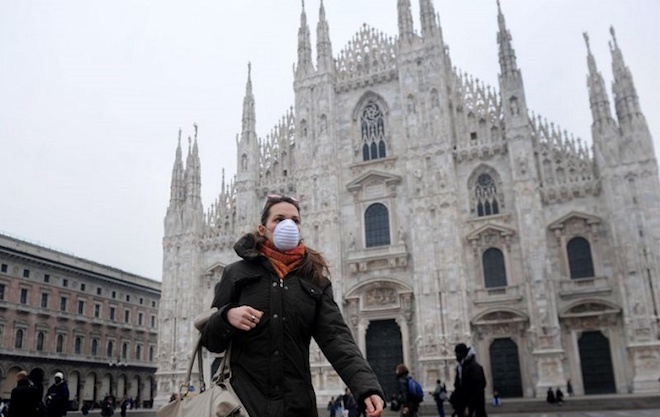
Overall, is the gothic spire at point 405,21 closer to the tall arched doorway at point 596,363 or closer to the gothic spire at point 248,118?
the gothic spire at point 248,118

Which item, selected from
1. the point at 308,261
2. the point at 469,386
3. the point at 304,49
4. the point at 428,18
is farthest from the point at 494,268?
the point at 308,261

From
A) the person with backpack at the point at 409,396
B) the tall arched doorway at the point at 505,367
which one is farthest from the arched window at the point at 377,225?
the person with backpack at the point at 409,396

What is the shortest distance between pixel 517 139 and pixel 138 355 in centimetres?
3765

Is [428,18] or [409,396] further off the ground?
[428,18]

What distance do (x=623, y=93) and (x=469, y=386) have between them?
21.7 metres

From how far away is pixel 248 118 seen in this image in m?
33.3

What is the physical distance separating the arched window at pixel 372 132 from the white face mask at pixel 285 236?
27.1m

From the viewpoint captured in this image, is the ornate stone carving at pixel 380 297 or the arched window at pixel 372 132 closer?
the ornate stone carving at pixel 380 297

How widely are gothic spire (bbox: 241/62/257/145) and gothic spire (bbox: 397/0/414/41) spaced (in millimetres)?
9283

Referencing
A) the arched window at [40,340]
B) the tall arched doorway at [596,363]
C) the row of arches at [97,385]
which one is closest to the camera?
the tall arched doorway at [596,363]

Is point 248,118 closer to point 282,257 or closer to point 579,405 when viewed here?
point 579,405

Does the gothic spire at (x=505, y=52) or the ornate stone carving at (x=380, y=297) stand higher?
the gothic spire at (x=505, y=52)

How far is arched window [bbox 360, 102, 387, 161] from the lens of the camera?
3016cm

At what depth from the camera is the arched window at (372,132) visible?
3016 centimetres
